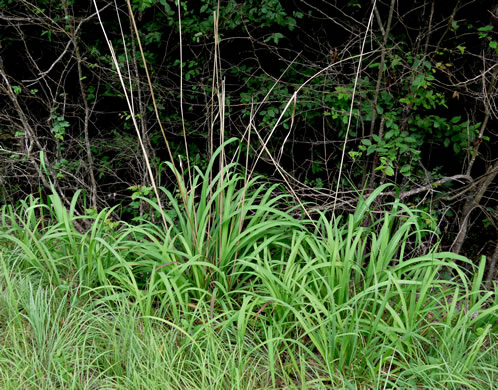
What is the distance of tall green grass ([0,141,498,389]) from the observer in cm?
206

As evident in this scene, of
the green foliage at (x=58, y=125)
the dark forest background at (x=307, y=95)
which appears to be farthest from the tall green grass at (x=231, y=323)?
the green foliage at (x=58, y=125)

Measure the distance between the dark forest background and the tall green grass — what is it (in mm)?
700

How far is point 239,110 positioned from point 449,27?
5.71 feet

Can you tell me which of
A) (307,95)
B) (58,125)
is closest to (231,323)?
(307,95)

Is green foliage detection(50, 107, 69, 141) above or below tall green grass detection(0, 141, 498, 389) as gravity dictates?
above

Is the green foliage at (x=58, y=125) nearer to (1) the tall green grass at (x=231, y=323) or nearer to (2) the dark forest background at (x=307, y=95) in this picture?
(2) the dark forest background at (x=307, y=95)

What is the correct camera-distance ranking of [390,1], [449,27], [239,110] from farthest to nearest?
[239,110] → [390,1] → [449,27]

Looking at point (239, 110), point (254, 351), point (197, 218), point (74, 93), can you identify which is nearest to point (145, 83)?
point (239, 110)

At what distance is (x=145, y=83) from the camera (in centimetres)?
419

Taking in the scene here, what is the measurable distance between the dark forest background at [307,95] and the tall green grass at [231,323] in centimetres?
70

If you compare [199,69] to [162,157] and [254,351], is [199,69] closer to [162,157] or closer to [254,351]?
[162,157]

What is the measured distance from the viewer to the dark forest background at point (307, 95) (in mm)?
3482

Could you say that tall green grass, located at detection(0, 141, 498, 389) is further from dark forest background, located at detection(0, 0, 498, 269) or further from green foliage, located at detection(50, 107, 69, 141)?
green foliage, located at detection(50, 107, 69, 141)

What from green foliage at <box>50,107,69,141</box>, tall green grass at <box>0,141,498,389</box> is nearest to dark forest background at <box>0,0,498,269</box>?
green foliage at <box>50,107,69,141</box>
